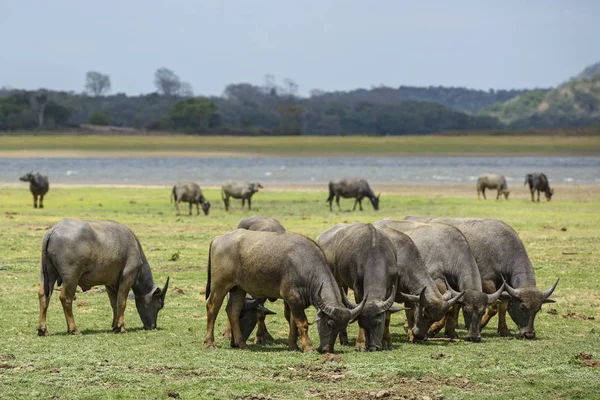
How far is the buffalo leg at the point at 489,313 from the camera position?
47.0 feet

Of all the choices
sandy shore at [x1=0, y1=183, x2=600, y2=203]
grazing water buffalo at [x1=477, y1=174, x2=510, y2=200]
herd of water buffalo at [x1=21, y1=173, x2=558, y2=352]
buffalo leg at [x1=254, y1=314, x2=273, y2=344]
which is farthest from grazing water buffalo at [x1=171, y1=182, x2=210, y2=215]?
buffalo leg at [x1=254, y1=314, x2=273, y2=344]

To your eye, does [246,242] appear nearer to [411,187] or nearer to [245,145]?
[411,187]

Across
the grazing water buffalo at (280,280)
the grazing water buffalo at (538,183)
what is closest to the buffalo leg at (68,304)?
the grazing water buffalo at (280,280)

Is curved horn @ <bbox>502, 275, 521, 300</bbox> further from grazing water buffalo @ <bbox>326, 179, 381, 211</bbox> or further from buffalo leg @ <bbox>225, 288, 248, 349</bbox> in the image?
grazing water buffalo @ <bbox>326, 179, 381, 211</bbox>

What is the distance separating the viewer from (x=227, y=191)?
129 ft

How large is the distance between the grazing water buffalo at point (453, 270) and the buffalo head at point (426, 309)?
1.12 feet

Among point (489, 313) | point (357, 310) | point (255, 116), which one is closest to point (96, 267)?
point (357, 310)

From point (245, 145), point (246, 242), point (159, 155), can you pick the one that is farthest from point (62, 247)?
point (245, 145)

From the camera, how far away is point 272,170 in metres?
81.9

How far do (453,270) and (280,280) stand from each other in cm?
274

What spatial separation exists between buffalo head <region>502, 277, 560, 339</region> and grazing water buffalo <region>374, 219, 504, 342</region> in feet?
0.90

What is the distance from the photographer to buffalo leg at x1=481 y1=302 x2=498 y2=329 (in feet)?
47.0

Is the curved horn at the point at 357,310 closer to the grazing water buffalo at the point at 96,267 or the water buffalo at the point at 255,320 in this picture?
the water buffalo at the point at 255,320

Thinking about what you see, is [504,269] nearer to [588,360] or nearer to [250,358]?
[588,360]
